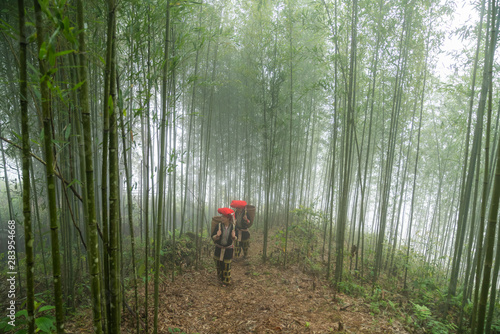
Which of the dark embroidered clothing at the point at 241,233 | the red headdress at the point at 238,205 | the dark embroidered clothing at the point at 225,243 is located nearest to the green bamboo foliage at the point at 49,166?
the dark embroidered clothing at the point at 225,243

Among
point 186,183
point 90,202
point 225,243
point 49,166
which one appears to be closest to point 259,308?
point 225,243

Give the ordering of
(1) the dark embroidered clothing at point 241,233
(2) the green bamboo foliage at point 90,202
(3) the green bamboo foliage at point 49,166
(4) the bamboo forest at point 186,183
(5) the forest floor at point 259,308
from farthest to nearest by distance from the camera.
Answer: (1) the dark embroidered clothing at point 241,233
(5) the forest floor at point 259,308
(4) the bamboo forest at point 186,183
(2) the green bamboo foliage at point 90,202
(3) the green bamboo foliage at point 49,166

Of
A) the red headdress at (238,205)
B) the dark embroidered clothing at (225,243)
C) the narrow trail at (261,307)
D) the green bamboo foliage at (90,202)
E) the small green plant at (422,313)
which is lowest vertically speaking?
the narrow trail at (261,307)

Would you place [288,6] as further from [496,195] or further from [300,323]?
[300,323]

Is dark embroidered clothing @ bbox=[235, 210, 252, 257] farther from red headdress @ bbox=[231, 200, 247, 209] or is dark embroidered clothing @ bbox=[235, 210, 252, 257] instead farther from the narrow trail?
the narrow trail

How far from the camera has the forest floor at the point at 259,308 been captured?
111 inches

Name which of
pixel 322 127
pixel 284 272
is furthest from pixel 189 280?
pixel 322 127

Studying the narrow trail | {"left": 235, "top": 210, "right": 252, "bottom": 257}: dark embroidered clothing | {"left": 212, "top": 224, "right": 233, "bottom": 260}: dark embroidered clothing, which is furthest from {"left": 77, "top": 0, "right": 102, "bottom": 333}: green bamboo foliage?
{"left": 235, "top": 210, "right": 252, "bottom": 257}: dark embroidered clothing

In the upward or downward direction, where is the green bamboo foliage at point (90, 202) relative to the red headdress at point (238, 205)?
upward

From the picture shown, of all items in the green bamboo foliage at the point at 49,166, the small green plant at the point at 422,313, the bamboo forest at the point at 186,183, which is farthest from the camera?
the small green plant at the point at 422,313

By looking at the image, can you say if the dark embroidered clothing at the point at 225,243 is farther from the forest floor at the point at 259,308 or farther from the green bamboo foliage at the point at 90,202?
the green bamboo foliage at the point at 90,202

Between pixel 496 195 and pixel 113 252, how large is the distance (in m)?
2.42

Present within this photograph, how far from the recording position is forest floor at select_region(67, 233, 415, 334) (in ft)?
9.26

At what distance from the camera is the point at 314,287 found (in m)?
3.99
